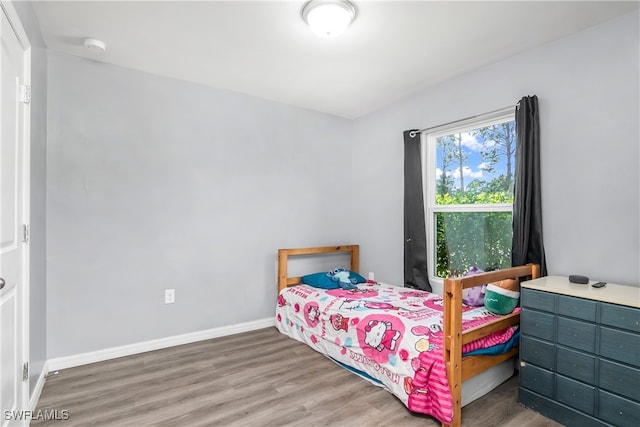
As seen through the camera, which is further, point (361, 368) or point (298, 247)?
point (298, 247)

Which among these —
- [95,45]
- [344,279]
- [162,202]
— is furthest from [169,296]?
[95,45]

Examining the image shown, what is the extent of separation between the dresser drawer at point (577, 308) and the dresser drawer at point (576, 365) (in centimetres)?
20

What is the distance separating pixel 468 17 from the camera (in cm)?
203

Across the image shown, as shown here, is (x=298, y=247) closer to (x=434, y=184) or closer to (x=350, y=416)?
(x=434, y=184)

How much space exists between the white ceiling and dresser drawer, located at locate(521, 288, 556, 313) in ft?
5.57

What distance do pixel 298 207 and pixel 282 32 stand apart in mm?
1851

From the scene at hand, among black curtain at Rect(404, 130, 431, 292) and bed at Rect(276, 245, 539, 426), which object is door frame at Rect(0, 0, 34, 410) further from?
black curtain at Rect(404, 130, 431, 292)

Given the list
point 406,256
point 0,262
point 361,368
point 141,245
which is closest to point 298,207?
point 406,256

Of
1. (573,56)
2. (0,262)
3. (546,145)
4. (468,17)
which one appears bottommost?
(0,262)

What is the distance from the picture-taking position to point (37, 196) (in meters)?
2.12

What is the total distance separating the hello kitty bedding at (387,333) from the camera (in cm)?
186

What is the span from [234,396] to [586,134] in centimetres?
284

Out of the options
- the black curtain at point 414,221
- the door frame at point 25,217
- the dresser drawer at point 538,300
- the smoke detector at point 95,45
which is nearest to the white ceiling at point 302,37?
the smoke detector at point 95,45

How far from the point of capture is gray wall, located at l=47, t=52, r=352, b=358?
2.47 m
